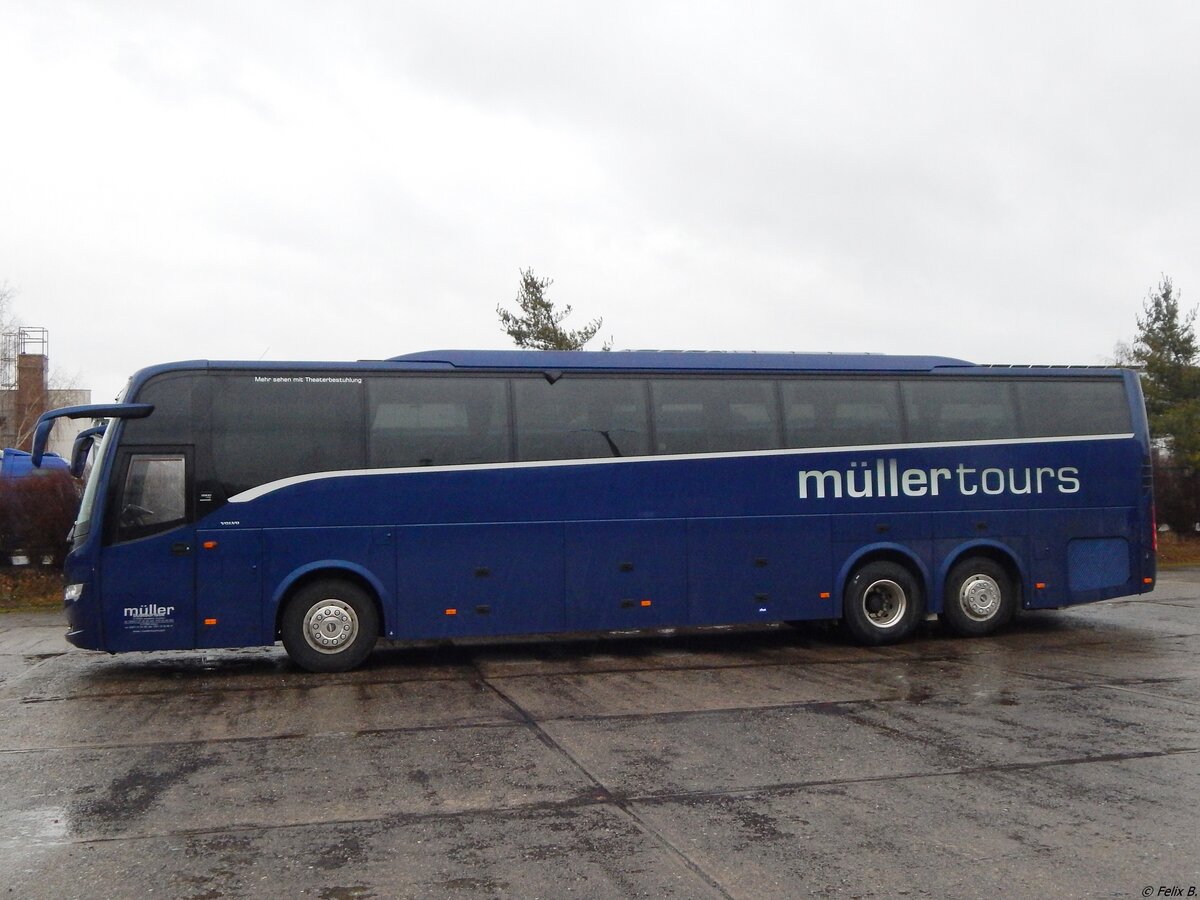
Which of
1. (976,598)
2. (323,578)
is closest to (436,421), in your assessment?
(323,578)

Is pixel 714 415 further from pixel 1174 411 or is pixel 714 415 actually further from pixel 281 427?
pixel 1174 411

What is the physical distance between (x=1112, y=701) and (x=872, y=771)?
3.62 metres

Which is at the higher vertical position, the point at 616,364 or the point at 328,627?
the point at 616,364

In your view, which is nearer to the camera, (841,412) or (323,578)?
(323,578)

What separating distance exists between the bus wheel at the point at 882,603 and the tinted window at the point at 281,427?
6132 mm

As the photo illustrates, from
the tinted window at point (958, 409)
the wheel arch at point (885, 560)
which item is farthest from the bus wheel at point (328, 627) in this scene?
the tinted window at point (958, 409)

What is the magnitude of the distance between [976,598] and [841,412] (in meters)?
3.01

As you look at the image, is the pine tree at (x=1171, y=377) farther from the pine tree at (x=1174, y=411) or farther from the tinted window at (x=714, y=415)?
the tinted window at (x=714, y=415)

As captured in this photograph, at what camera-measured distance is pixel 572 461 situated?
41.3 feet

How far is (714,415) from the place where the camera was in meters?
13.1

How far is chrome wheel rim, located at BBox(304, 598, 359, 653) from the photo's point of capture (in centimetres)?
1188

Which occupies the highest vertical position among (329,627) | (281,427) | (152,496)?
(281,427)

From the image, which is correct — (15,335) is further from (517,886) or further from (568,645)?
(517,886)

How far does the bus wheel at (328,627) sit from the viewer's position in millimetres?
11844
